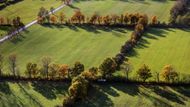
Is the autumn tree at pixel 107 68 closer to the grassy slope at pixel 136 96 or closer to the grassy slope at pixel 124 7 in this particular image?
the grassy slope at pixel 136 96

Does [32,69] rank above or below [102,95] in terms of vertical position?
above

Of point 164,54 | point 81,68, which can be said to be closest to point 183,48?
point 164,54

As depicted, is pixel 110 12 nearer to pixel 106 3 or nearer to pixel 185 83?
pixel 106 3

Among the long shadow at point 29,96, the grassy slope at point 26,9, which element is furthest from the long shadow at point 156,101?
the grassy slope at point 26,9

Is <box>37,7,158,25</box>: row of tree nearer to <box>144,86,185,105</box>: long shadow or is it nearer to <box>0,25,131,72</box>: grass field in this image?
<box>0,25,131,72</box>: grass field

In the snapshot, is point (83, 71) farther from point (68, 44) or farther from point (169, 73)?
point (68, 44)

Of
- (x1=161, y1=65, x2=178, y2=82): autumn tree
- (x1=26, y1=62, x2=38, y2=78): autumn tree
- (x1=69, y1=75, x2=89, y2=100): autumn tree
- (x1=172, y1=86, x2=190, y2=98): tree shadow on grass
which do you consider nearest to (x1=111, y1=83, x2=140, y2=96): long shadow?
(x1=161, y1=65, x2=178, y2=82): autumn tree

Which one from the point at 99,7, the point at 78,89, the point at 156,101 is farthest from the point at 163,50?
the point at 99,7
